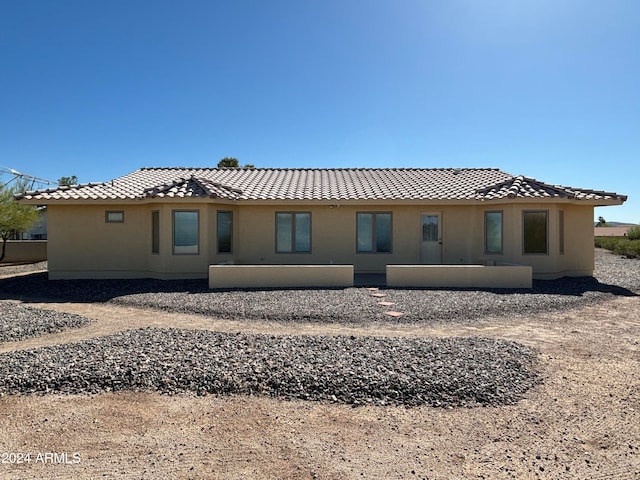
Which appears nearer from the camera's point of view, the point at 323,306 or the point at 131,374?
the point at 131,374

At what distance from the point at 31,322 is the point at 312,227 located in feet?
31.0

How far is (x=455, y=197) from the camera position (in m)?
14.8

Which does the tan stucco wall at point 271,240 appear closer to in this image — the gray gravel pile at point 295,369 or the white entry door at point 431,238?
the white entry door at point 431,238

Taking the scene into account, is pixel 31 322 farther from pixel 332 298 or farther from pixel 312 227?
pixel 312 227

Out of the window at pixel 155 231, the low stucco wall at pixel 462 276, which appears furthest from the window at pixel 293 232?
the window at pixel 155 231

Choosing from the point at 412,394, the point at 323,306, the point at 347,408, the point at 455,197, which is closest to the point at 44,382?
the point at 347,408

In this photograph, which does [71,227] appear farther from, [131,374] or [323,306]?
[131,374]

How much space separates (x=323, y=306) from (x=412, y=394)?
16.9ft

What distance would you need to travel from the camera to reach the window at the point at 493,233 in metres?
14.5

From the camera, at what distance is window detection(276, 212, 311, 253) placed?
15453mm

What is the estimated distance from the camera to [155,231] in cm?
1410

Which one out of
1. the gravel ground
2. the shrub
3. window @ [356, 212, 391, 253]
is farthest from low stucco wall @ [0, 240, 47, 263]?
the shrub

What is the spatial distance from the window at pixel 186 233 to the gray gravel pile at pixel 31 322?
15.9 feet

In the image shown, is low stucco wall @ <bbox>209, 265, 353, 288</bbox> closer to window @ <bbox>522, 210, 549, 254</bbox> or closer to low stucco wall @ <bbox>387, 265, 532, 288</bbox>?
low stucco wall @ <bbox>387, 265, 532, 288</bbox>
